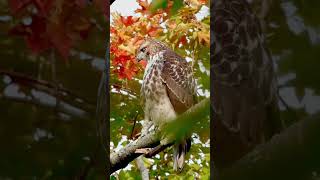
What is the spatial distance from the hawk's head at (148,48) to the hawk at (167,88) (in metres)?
0.03

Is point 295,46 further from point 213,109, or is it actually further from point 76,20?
point 76,20

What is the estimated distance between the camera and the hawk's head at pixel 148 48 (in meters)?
1.99

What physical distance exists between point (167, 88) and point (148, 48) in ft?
0.59

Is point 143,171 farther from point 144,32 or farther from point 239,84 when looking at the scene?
point 239,84

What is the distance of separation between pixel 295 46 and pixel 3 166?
0.35 metres

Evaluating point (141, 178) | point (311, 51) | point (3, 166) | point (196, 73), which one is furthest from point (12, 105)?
point (196, 73)

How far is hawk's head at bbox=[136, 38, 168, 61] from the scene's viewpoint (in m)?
1.99

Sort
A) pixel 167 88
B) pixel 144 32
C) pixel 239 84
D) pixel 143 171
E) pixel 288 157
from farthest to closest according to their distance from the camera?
pixel 144 32 → pixel 167 88 → pixel 143 171 → pixel 239 84 → pixel 288 157

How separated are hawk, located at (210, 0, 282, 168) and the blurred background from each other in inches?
5.9

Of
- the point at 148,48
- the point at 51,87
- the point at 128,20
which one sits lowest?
the point at 148,48

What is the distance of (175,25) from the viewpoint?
1944 mm

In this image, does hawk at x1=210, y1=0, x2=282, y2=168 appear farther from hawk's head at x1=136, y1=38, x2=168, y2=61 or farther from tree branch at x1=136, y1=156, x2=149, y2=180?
hawk's head at x1=136, y1=38, x2=168, y2=61

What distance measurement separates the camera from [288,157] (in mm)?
408

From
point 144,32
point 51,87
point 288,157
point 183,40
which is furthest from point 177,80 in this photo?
point 288,157
